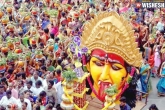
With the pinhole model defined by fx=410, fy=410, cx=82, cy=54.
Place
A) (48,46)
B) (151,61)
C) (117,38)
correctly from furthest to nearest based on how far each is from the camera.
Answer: (151,61) < (48,46) < (117,38)

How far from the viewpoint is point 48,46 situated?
12008 millimetres

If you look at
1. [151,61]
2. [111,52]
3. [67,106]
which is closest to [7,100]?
[67,106]

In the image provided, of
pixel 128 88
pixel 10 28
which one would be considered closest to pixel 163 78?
pixel 128 88

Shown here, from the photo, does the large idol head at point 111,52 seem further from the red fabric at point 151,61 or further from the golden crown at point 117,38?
the red fabric at point 151,61

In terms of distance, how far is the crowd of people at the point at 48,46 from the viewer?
9.53 metres

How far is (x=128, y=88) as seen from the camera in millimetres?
10422

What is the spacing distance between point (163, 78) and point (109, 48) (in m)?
2.39

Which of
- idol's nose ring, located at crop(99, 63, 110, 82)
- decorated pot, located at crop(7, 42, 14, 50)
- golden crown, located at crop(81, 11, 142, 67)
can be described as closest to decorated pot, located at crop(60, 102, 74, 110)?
idol's nose ring, located at crop(99, 63, 110, 82)

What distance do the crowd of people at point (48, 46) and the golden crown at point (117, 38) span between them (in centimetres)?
104

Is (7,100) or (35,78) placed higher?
(35,78)

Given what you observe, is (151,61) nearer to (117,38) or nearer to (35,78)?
(117,38)

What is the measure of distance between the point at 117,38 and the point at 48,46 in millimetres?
2830

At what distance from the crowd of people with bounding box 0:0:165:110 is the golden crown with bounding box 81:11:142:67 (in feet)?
3.42

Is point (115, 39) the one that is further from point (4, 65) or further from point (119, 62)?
point (4, 65)
